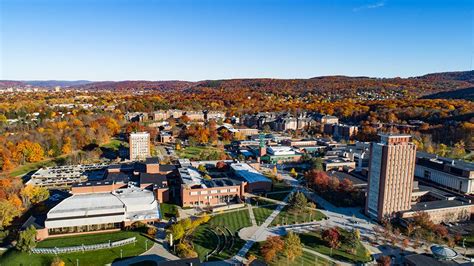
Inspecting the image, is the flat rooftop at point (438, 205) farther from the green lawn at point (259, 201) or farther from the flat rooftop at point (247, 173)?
the flat rooftop at point (247, 173)

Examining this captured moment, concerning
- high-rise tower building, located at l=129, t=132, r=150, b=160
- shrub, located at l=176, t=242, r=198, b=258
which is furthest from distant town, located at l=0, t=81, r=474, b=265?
high-rise tower building, located at l=129, t=132, r=150, b=160

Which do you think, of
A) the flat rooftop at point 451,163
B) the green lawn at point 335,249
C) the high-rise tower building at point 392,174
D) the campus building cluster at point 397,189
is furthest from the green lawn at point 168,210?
the flat rooftop at point 451,163

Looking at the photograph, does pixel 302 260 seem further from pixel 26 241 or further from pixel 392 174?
pixel 26 241

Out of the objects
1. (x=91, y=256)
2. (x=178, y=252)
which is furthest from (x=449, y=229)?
(x=91, y=256)

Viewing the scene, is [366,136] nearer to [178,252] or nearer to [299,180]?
[299,180]

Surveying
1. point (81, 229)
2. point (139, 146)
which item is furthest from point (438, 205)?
point (139, 146)

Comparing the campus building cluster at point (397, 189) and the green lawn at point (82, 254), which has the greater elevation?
the campus building cluster at point (397, 189)

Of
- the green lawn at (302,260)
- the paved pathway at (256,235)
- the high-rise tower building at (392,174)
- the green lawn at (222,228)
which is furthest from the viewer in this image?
the high-rise tower building at (392,174)
